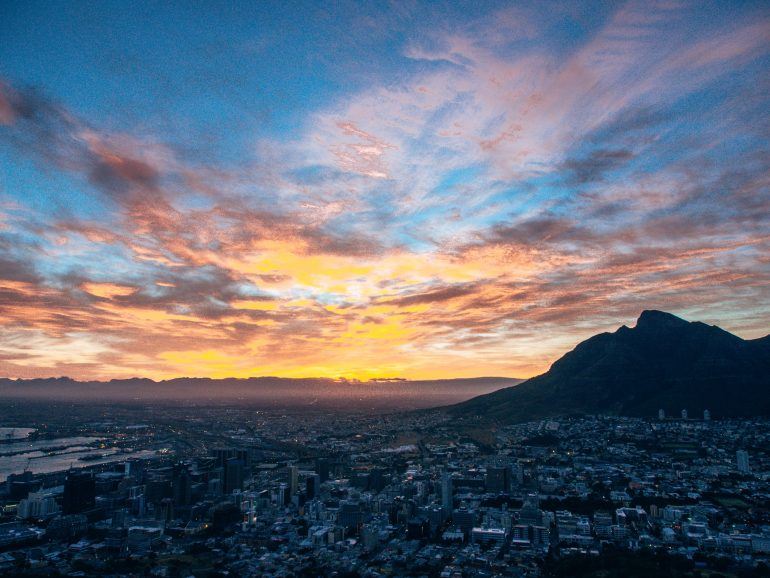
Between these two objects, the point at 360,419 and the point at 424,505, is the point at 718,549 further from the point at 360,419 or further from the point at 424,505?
the point at 360,419

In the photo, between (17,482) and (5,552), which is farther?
(17,482)

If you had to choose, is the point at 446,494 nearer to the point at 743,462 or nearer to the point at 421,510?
the point at 421,510

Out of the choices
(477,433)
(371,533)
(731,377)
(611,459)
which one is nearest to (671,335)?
(731,377)

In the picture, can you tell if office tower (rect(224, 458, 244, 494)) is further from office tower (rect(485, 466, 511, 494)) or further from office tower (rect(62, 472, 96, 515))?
office tower (rect(485, 466, 511, 494))

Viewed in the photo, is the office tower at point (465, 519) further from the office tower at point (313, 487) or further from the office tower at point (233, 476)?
the office tower at point (233, 476)

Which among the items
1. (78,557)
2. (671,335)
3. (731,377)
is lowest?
(78,557)

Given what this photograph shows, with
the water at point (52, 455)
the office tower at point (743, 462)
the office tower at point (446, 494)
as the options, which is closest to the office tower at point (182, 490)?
the office tower at point (446, 494)


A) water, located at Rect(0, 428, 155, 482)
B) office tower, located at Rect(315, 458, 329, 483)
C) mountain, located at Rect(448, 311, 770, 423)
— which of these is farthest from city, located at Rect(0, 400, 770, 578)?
mountain, located at Rect(448, 311, 770, 423)
